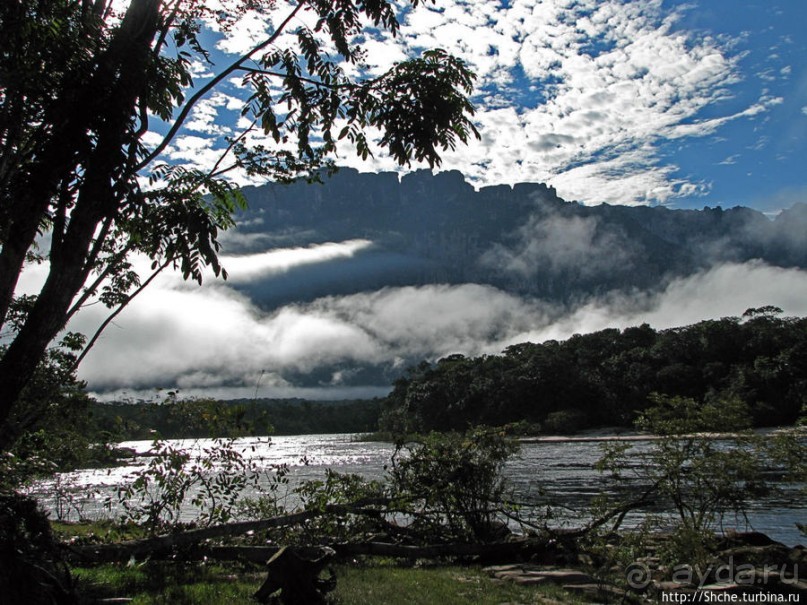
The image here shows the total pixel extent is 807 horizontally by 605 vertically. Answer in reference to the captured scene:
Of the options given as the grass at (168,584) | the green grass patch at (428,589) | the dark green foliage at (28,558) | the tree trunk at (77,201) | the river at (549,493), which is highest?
the tree trunk at (77,201)

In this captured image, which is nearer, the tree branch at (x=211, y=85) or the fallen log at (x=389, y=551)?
the tree branch at (x=211, y=85)

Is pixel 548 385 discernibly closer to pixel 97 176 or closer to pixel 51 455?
pixel 51 455

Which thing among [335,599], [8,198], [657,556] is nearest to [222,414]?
[335,599]

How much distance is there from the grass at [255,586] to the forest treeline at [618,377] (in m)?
65.7

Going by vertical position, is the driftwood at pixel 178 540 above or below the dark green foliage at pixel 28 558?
below

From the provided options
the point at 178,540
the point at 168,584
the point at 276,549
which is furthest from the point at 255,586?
the point at 178,540

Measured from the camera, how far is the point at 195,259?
5.08m

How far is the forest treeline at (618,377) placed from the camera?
75.2 m

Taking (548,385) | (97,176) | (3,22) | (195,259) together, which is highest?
(3,22)

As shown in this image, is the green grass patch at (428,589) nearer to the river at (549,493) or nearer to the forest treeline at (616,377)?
the river at (549,493)

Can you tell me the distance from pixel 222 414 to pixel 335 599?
541 centimetres

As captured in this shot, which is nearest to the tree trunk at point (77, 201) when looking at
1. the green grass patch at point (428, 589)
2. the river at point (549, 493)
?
the green grass patch at point (428, 589)

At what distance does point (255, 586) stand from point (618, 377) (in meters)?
93.5

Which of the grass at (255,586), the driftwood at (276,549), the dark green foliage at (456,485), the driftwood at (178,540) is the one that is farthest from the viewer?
the dark green foliage at (456,485)
